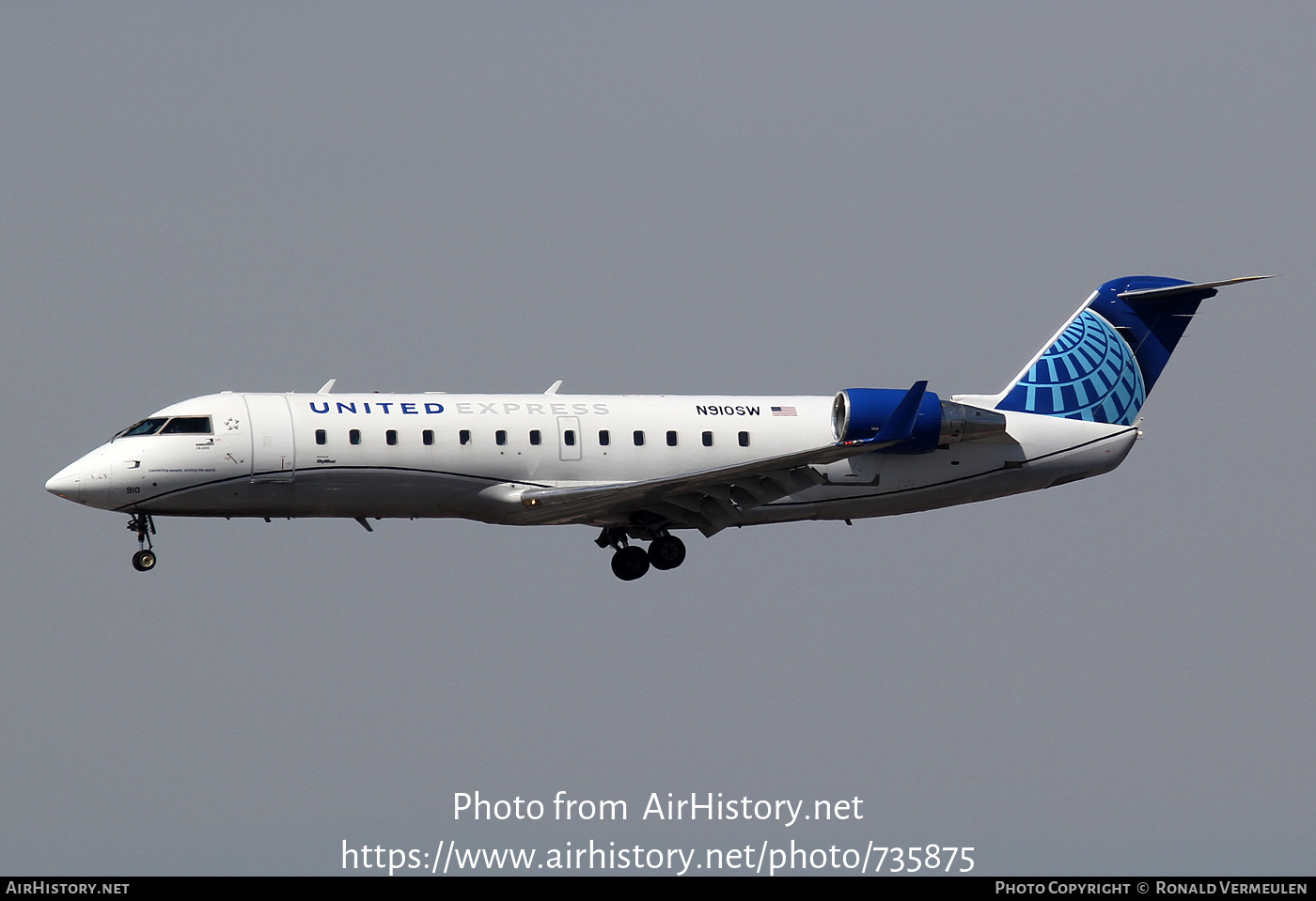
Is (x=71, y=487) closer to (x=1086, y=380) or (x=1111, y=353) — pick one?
(x=1086, y=380)

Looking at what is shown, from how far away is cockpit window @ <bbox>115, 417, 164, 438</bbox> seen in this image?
Answer: 3622cm

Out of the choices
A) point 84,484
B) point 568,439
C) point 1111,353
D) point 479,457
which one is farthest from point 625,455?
point 1111,353

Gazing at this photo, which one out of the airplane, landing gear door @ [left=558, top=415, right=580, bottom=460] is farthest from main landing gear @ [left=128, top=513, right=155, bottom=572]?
landing gear door @ [left=558, top=415, right=580, bottom=460]

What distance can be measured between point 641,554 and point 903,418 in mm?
6377

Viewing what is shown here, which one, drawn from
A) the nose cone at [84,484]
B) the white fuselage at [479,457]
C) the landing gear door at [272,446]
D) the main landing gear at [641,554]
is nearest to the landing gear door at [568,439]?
the white fuselage at [479,457]

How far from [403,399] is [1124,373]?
621 inches

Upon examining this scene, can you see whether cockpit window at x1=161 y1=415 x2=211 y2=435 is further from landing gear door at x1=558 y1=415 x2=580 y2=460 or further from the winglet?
the winglet

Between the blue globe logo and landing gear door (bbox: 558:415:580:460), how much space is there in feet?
31.6

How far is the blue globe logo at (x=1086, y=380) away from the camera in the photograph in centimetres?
4112

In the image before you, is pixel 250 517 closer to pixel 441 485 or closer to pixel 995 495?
pixel 441 485

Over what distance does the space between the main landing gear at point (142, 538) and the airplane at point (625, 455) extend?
0.04 metres

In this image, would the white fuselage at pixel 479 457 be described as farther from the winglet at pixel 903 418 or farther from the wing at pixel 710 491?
the winglet at pixel 903 418

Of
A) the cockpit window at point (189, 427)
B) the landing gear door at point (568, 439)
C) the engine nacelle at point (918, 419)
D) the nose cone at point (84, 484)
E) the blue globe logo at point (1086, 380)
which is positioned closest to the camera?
the nose cone at point (84, 484)

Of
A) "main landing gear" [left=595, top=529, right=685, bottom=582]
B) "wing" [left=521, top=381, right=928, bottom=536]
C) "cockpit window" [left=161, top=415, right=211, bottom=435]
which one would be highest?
"cockpit window" [left=161, top=415, right=211, bottom=435]
